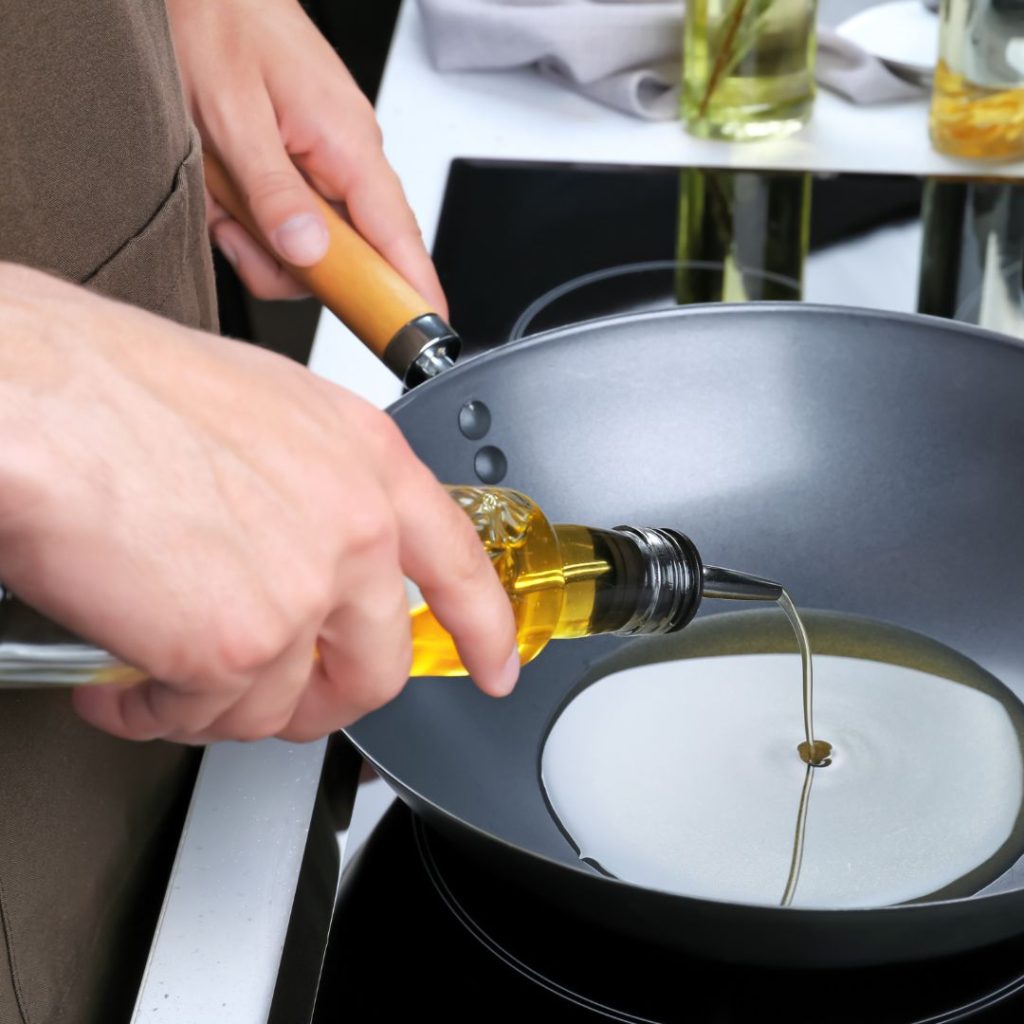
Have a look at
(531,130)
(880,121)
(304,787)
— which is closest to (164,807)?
(304,787)

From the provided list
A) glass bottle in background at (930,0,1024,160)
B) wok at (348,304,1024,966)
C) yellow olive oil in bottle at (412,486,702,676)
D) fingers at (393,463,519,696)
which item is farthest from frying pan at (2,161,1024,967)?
glass bottle in background at (930,0,1024,160)

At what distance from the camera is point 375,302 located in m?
0.70

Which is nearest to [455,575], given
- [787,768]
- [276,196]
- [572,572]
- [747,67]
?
[572,572]

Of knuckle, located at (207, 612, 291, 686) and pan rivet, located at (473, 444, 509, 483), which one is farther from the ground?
knuckle, located at (207, 612, 291, 686)

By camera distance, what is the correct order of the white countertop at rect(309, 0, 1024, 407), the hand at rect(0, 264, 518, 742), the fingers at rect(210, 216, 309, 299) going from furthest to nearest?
the white countertop at rect(309, 0, 1024, 407), the fingers at rect(210, 216, 309, 299), the hand at rect(0, 264, 518, 742)

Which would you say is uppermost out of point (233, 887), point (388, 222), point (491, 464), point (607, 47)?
point (607, 47)

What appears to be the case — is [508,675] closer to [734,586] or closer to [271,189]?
[734,586]

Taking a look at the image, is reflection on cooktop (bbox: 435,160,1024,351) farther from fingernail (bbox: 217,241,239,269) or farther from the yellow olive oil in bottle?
the yellow olive oil in bottle

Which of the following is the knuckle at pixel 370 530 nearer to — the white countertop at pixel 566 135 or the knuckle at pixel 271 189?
the knuckle at pixel 271 189

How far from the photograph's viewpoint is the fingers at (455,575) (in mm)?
410

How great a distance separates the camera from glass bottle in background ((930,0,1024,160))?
96 centimetres

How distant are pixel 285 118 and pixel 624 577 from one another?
35cm

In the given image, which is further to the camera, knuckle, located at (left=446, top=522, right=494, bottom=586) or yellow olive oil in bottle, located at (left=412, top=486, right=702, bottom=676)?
yellow olive oil in bottle, located at (left=412, top=486, right=702, bottom=676)

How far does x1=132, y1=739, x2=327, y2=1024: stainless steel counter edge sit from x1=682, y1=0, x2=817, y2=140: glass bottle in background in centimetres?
63
